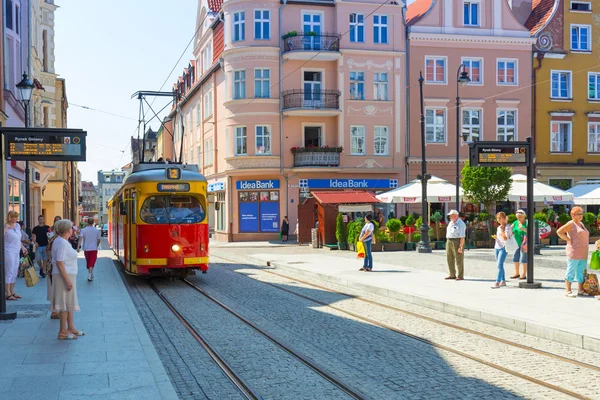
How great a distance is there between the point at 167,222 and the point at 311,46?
25302mm

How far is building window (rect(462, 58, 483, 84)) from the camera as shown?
42.2 m

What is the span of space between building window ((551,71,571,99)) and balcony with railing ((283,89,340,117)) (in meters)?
14.0

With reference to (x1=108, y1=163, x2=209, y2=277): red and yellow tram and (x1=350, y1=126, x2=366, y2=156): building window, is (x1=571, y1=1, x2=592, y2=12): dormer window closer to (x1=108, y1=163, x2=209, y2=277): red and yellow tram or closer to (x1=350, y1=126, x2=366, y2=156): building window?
(x1=350, y1=126, x2=366, y2=156): building window

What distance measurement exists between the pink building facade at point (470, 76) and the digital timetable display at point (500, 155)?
27511mm

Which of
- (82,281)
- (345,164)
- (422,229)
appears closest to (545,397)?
(82,281)

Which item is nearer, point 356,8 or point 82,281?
point 82,281

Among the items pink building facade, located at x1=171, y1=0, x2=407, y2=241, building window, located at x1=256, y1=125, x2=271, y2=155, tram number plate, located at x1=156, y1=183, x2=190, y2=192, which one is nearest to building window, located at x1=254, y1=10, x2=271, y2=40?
pink building facade, located at x1=171, y1=0, x2=407, y2=241

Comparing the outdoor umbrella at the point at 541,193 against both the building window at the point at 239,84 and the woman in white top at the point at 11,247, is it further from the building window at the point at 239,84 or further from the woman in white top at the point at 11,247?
the woman in white top at the point at 11,247

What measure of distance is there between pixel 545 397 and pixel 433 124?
36.2 metres

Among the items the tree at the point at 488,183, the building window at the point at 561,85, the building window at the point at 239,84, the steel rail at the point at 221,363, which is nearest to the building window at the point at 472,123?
the building window at the point at 561,85

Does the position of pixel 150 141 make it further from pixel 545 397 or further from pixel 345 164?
pixel 545 397

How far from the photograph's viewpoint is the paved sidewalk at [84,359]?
6.67 metres

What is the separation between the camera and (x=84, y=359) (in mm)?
8156

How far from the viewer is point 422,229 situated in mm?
26828
